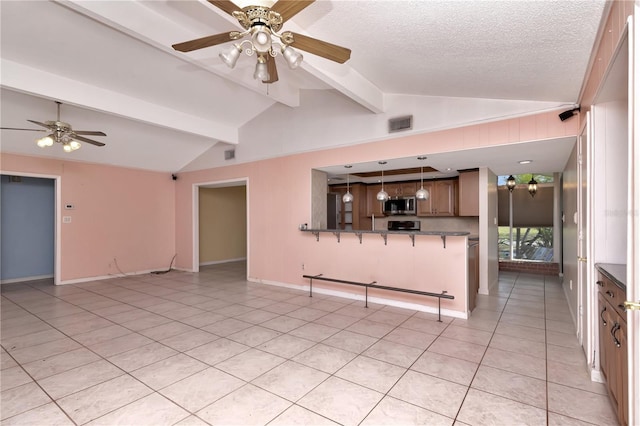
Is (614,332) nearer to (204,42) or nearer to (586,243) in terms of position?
(586,243)

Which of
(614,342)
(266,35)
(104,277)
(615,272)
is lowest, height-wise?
(104,277)

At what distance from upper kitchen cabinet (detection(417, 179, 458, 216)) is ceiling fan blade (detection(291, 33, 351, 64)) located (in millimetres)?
4890

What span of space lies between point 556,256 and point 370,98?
6.32 m

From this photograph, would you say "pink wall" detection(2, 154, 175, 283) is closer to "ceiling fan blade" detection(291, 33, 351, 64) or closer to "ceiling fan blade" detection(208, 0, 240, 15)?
"ceiling fan blade" detection(208, 0, 240, 15)

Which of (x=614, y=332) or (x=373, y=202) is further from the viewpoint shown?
(x=373, y=202)

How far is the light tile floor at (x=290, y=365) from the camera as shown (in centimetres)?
206

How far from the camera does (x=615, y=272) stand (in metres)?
2.05

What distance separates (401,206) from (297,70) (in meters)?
4.06

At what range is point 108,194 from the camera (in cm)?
678

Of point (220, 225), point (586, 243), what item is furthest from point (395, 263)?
point (220, 225)

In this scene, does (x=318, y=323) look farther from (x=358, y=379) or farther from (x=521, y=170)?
(x=521, y=170)
